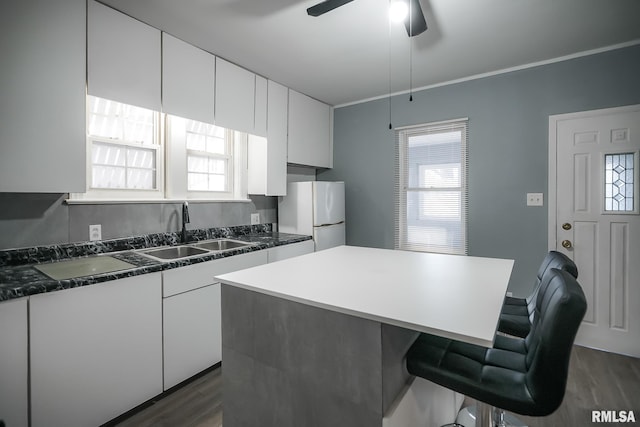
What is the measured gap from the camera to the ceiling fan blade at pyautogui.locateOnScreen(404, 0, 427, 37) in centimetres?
183

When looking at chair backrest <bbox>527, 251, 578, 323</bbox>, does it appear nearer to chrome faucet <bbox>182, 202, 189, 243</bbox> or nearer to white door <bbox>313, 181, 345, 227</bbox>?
white door <bbox>313, 181, 345, 227</bbox>

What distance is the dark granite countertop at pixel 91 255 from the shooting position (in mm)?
1479

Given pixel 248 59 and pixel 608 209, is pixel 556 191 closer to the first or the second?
pixel 608 209

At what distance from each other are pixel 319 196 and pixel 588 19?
254cm

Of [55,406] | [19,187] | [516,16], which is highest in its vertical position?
[516,16]

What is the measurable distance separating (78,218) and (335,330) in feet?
6.46

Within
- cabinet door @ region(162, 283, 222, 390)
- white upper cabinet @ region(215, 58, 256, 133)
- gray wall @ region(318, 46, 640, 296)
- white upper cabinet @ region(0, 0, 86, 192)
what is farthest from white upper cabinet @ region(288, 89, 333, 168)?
white upper cabinet @ region(0, 0, 86, 192)

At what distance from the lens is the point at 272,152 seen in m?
3.31

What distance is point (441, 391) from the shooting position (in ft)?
5.12

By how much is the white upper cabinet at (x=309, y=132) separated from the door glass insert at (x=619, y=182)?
2.76 metres

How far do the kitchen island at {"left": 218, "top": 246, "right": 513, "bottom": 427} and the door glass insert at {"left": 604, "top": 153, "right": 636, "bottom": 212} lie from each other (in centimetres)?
173

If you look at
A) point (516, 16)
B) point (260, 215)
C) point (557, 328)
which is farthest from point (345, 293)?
point (260, 215)

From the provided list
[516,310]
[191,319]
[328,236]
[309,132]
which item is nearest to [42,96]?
[191,319]

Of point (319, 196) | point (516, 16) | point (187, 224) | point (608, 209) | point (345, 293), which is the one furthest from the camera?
point (319, 196)
